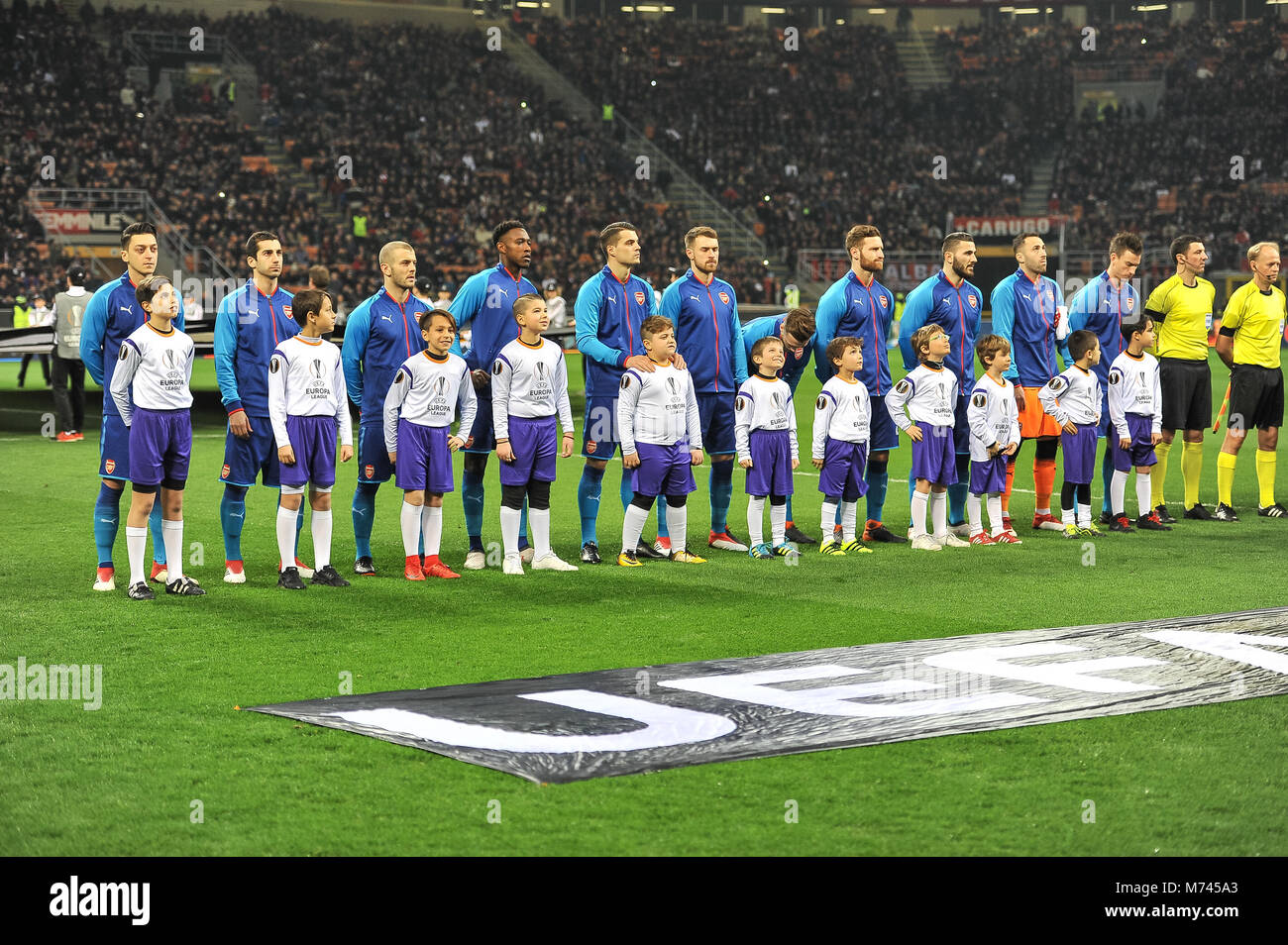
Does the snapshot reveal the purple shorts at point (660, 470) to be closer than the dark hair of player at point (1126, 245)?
Yes

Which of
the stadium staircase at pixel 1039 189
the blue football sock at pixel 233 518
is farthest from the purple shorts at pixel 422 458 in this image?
the stadium staircase at pixel 1039 189

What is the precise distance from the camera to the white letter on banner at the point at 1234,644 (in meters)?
6.39

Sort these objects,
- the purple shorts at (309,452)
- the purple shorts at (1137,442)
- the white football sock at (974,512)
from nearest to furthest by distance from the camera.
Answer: the purple shorts at (309,452)
the white football sock at (974,512)
the purple shorts at (1137,442)

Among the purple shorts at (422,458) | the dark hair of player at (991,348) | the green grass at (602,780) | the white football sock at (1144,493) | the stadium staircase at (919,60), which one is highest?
the stadium staircase at (919,60)

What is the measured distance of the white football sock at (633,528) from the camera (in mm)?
9320

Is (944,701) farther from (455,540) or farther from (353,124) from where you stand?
(353,124)

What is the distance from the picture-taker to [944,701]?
571cm

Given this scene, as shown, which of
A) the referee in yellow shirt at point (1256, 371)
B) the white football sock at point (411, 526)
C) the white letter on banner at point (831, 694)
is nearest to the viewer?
the white letter on banner at point (831, 694)

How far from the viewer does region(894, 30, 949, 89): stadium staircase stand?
5050cm

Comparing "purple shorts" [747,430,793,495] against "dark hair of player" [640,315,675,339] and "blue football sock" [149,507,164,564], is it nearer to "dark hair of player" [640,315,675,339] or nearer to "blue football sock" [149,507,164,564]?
"dark hair of player" [640,315,675,339]

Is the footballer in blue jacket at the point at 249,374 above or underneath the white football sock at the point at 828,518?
above

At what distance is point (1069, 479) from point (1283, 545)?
1.53 metres

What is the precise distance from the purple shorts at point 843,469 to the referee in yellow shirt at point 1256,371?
3433 mm

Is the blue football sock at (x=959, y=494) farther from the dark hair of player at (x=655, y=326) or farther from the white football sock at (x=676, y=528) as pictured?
the dark hair of player at (x=655, y=326)
